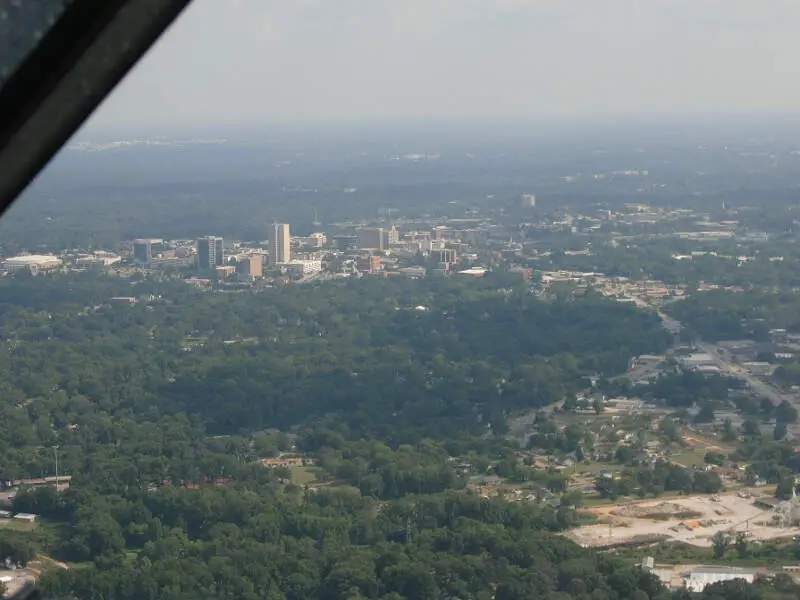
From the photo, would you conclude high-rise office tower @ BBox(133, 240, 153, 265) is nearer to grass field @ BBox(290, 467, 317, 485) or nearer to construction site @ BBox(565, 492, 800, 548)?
grass field @ BBox(290, 467, 317, 485)

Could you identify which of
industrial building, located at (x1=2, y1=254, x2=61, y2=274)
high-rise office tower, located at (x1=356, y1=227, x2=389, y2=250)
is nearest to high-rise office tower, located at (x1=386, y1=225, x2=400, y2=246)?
high-rise office tower, located at (x1=356, y1=227, x2=389, y2=250)

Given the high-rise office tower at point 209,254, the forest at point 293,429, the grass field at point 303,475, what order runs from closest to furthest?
the forest at point 293,429 → the grass field at point 303,475 → the high-rise office tower at point 209,254

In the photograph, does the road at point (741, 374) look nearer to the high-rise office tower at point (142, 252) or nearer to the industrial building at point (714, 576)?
the industrial building at point (714, 576)

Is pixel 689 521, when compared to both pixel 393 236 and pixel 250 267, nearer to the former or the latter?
pixel 250 267

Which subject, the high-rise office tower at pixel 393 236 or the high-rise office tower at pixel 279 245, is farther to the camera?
the high-rise office tower at pixel 393 236

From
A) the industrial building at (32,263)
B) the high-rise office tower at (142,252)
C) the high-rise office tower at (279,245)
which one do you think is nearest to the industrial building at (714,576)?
the industrial building at (32,263)

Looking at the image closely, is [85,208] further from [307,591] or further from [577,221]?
[307,591]

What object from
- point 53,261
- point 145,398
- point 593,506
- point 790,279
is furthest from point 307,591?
point 53,261
